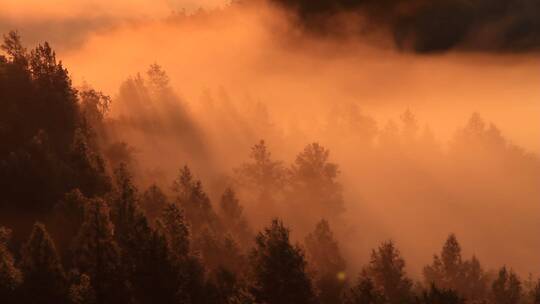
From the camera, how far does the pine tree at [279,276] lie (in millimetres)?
69812

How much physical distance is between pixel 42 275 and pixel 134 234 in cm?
1071

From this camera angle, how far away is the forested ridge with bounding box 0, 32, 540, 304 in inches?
2672

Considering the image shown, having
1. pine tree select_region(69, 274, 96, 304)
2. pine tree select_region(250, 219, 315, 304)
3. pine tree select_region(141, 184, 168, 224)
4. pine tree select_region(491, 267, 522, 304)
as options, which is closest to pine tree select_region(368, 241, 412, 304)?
pine tree select_region(491, 267, 522, 304)

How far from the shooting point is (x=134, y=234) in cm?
7106

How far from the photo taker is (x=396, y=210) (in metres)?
159

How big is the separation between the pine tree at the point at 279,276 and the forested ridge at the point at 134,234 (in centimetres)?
10

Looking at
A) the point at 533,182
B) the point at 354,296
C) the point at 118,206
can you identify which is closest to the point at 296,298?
the point at 354,296

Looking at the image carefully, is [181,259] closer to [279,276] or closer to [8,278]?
[279,276]

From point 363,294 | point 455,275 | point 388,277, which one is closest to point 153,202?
point 388,277

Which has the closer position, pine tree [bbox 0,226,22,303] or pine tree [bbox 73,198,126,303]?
pine tree [bbox 0,226,22,303]

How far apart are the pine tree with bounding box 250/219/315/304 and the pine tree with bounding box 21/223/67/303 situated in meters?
19.2

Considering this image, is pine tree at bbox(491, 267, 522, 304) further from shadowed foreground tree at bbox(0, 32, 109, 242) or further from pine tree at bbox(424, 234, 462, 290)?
shadowed foreground tree at bbox(0, 32, 109, 242)

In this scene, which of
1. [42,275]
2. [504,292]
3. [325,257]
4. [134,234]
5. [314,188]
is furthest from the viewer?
[314,188]

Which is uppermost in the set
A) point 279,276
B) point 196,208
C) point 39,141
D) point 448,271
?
point 39,141
